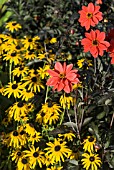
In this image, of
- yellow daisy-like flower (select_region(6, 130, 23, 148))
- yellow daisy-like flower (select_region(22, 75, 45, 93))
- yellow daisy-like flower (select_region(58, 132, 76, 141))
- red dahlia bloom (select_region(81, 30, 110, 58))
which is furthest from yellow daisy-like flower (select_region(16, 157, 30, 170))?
red dahlia bloom (select_region(81, 30, 110, 58))

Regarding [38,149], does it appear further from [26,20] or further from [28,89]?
[26,20]

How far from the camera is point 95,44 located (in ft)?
7.11

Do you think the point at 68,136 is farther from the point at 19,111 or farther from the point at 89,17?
the point at 89,17

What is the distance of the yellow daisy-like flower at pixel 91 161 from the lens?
2.32m

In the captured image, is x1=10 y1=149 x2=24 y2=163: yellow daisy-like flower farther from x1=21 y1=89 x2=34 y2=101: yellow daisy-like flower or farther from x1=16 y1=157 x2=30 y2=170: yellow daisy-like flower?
x1=21 y1=89 x2=34 y2=101: yellow daisy-like flower

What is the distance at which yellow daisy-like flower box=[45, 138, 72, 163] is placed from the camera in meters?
2.33

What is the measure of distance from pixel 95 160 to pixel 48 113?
15.4 inches

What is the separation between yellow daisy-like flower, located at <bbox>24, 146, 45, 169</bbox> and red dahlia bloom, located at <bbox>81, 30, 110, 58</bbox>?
2.03ft

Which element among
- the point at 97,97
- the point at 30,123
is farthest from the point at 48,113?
the point at 97,97

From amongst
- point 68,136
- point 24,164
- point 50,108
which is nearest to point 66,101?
point 50,108

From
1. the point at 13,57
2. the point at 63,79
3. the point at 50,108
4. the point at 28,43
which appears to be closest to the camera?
the point at 63,79

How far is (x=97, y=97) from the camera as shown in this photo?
2.49 metres

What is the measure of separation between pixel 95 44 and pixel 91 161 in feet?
2.01

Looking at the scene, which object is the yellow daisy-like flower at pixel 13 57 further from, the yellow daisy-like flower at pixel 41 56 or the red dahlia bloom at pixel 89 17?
the red dahlia bloom at pixel 89 17
